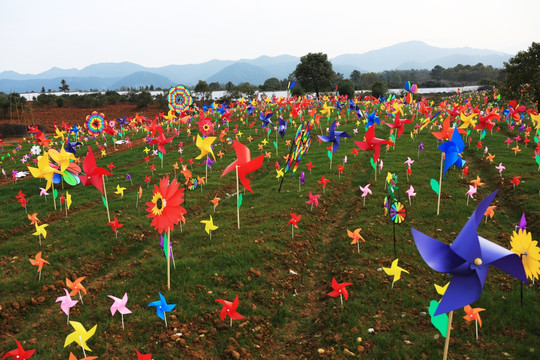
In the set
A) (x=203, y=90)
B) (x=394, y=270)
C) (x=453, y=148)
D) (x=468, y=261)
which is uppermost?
(x=203, y=90)

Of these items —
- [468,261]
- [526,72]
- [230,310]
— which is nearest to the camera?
[468,261]

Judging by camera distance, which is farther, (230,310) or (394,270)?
(394,270)

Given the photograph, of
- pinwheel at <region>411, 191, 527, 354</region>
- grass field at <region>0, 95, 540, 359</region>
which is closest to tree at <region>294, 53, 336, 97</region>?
grass field at <region>0, 95, 540, 359</region>

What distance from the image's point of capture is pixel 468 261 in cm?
407

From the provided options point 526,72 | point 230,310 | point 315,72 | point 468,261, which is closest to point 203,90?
point 315,72

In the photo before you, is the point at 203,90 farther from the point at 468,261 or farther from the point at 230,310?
the point at 468,261

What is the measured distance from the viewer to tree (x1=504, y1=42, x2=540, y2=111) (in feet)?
80.5

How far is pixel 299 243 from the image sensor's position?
9.00 meters

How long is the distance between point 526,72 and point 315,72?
1094 inches

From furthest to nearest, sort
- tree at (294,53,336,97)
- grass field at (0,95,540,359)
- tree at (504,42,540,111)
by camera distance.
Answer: tree at (294,53,336,97) < tree at (504,42,540,111) < grass field at (0,95,540,359)

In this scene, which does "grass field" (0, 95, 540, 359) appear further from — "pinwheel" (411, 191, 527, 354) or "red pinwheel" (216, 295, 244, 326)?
"pinwheel" (411, 191, 527, 354)

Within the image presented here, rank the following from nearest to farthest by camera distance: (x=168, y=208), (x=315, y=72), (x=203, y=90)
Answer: (x=168, y=208) → (x=315, y=72) → (x=203, y=90)

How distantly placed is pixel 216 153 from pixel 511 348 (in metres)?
17.4

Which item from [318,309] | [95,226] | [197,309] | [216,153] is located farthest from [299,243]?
[216,153]
